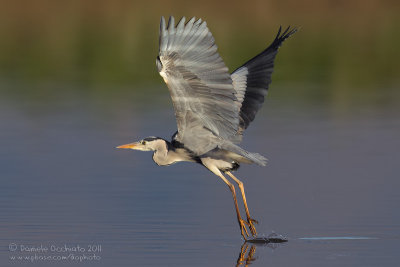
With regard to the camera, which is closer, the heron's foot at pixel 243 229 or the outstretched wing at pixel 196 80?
the outstretched wing at pixel 196 80

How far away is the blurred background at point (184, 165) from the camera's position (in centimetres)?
902

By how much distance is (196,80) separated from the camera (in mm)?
9219

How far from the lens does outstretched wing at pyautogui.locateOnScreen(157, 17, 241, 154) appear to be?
906 centimetres

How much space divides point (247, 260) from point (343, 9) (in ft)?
104

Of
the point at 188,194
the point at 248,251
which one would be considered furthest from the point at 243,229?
the point at 188,194

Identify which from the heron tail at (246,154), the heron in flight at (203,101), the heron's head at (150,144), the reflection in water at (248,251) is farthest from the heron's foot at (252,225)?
the heron's head at (150,144)

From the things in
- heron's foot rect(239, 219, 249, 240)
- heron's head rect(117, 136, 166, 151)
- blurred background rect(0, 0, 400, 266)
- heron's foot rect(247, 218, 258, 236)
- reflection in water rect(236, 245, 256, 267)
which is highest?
heron's head rect(117, 136, 166, 151)

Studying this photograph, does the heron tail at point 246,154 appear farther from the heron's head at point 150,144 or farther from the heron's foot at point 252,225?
the heron's head at point 150,144

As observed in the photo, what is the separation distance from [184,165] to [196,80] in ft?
10.8

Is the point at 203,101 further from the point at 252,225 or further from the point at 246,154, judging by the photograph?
the point at 252,225

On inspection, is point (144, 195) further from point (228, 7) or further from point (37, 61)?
point (228, 7)

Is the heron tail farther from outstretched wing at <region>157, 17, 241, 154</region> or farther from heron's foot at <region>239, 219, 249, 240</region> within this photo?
heron's foot at <region>239, 219, 249, 240</region>

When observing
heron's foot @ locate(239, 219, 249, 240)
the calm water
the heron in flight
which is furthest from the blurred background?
the heron in flight

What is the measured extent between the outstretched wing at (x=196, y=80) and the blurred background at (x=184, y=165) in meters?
0.77
